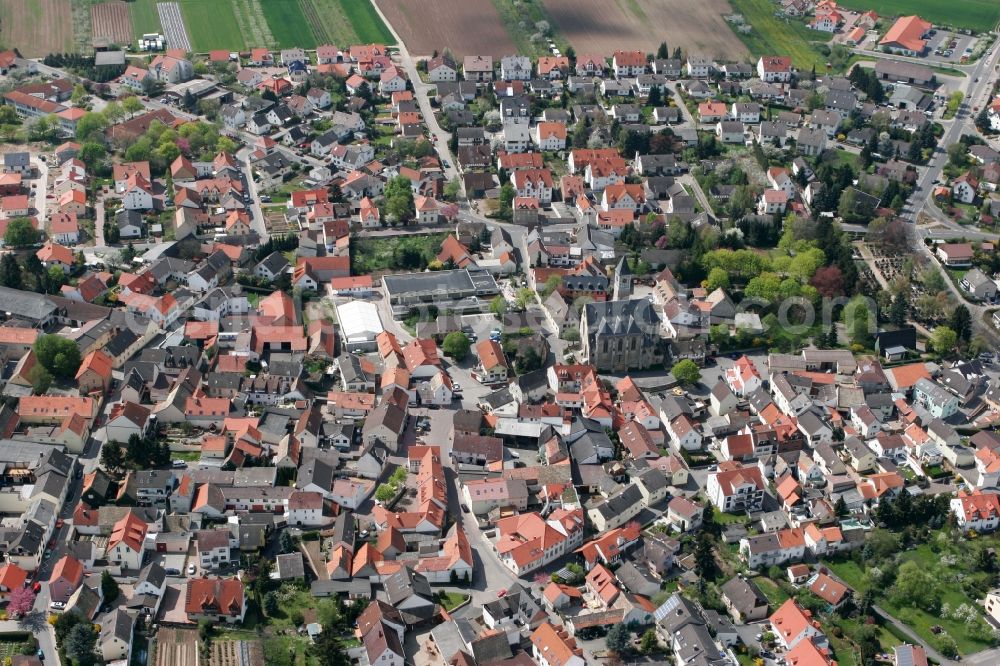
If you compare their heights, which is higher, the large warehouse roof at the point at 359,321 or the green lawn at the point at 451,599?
the green lawn at the point at 451,599

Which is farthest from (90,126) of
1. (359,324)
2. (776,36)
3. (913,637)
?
(776,36)

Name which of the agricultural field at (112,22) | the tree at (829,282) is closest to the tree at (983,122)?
the tree at (829,282)

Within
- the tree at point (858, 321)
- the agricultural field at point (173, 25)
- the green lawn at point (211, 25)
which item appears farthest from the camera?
the green lawn at point (211, 25)

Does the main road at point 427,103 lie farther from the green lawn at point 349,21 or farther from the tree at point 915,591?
the tree at point 915,591

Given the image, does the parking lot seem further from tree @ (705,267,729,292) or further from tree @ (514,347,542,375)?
tree @ (514,347,542,375)

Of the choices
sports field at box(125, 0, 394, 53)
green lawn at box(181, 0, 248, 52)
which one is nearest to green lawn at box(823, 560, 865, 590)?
sports field at box(125, 0, 394, 53)
